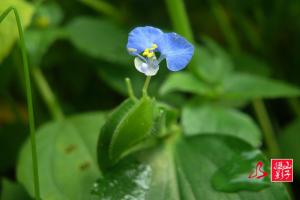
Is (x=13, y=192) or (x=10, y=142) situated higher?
(x=10, y=142)

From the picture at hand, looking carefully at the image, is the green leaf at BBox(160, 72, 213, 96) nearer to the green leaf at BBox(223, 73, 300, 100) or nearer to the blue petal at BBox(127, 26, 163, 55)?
the green leaf at BBox(223, 73, 300, 100)

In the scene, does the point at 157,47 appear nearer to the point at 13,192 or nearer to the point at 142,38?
the point at 142,38

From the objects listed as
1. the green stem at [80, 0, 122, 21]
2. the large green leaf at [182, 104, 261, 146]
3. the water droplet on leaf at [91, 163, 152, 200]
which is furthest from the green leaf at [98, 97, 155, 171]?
the green stem at [80, 0, 122, 21]

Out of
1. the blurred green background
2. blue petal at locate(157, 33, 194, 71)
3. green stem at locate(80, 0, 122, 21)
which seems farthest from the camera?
green stem at locate(80, 0, 122, 21)

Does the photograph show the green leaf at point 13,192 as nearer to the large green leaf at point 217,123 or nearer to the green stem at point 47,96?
the green stem at point 47,96

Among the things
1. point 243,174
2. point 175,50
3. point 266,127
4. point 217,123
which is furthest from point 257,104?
point 175,50

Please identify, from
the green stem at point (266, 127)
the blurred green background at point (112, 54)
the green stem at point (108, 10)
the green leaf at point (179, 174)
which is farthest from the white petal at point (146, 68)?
the green stem at point (108, 10)
